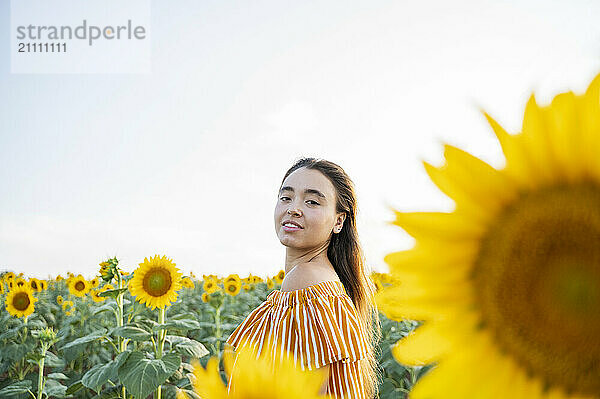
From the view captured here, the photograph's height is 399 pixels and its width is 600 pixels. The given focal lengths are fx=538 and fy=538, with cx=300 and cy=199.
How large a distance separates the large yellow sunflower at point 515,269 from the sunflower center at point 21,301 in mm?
7110

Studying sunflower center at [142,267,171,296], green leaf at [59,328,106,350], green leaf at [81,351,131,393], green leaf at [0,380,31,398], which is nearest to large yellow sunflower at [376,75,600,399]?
green leaf at [81,351,131,393]

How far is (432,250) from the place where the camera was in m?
0.59

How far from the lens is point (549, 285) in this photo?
1.68ft

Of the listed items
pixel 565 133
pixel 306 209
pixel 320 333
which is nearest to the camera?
pixel 565 133

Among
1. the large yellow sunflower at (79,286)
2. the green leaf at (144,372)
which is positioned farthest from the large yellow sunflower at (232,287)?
the green leaf at (144,372)

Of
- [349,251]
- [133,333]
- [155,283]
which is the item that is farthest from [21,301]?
[349,251]

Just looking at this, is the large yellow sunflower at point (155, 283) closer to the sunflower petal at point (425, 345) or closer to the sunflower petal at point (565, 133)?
the sunflower petal at point (425, 345)

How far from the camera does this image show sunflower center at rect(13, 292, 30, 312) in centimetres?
666

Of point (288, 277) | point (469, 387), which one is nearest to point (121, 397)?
point (288, 277)

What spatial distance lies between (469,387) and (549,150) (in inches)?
10.0

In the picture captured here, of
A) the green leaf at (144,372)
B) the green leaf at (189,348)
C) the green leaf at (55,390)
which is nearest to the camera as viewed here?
the green leaf at (144,372)

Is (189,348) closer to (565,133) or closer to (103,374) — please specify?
(103,374)

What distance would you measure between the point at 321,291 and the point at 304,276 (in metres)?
0.10

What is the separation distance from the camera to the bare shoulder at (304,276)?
2.14 metres
